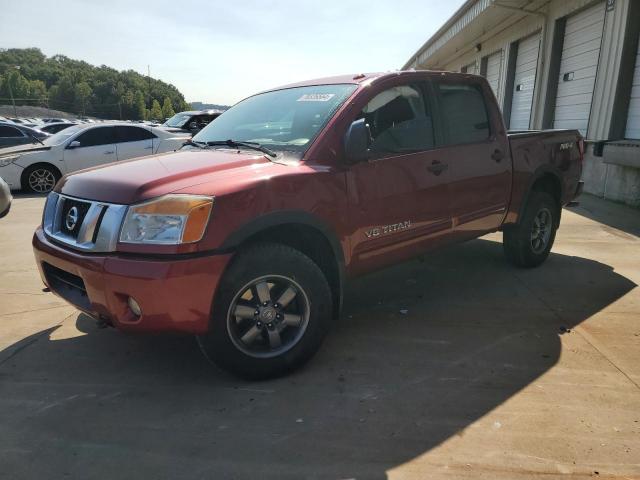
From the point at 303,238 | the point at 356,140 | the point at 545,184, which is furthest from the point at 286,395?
the point at 545,184

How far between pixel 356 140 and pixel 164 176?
1.14 metres

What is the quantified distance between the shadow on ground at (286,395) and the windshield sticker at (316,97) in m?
1.67

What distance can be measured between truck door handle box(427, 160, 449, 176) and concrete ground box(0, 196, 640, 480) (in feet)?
3.72

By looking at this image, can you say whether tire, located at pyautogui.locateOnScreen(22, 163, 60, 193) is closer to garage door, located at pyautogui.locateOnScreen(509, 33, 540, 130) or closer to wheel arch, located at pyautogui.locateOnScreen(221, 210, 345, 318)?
wheel arch, located at pyautogui.locateOnScreen(221, 210, 345, 318)

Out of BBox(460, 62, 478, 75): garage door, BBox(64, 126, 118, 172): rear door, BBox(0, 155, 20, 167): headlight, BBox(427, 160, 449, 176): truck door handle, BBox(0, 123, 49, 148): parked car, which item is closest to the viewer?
BBox(427, 160, 449, 176): truck door handle

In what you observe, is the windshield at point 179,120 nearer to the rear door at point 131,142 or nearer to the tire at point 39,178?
the rear door at point 131,142

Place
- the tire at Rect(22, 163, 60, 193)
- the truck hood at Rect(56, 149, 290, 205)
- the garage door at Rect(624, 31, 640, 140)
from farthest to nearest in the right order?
the tire at Rect(22, 163, 60, 193), the garage door at Rect(624, 31, 640, 140), the truck hood at Rect(56, 149, 290, 205)

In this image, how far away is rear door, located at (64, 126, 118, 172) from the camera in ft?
34.2

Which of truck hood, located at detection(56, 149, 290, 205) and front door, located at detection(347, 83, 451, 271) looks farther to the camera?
front door, located at detection(347, 83, 451, 271)

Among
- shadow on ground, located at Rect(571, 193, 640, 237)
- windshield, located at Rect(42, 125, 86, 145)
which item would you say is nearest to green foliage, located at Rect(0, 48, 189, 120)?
windshield, located at Rect(42, 125, 86, 145)

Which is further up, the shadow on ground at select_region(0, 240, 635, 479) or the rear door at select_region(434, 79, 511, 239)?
the rear door at select_region(434, 79, 511, 239)

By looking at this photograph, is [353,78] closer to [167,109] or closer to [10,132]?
[10,132]

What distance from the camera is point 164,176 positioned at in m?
2.68

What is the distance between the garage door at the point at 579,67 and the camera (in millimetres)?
9648
